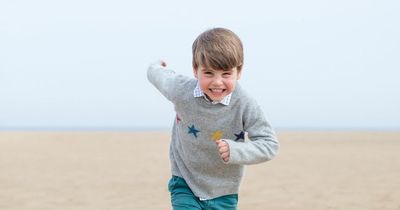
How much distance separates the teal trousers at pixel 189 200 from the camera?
346cm

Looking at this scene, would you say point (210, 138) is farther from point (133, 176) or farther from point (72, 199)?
point (133, 176)

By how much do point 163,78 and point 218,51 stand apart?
56 centimetres

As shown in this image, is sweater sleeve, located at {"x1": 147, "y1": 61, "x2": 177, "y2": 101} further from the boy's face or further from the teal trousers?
the teal trousers

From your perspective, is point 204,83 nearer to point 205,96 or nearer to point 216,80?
point 216,80

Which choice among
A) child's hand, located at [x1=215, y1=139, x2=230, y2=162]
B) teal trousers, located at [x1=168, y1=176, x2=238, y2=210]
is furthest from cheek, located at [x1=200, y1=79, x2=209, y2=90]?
teal trousers, located at [x1=168, y1=176, x2=238, y2=210]

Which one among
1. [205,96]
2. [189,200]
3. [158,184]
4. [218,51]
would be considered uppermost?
[218,51]

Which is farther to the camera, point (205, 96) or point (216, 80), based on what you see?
point (205, 96)

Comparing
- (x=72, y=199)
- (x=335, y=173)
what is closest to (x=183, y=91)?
(x=72, y=199)

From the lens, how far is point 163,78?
3.55m

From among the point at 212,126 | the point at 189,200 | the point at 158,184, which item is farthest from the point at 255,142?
the point at 158,184

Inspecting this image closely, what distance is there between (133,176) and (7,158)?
17.9 ft

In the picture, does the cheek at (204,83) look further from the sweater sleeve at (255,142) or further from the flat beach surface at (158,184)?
the flat beach surface at (158,184)

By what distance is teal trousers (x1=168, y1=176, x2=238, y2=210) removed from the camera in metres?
3.46

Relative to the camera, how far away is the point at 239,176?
11.7ft
